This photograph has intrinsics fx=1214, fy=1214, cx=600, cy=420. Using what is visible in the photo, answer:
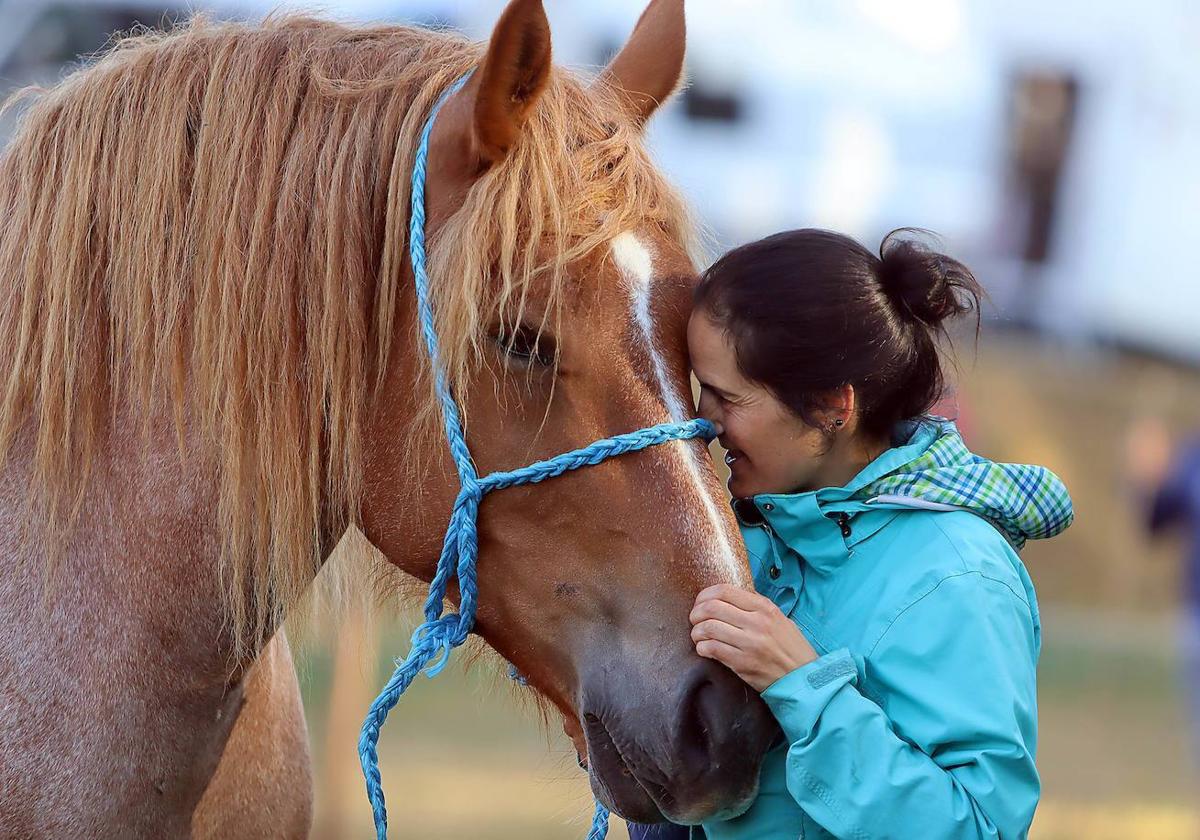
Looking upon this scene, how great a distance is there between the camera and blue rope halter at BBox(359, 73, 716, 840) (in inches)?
65.1

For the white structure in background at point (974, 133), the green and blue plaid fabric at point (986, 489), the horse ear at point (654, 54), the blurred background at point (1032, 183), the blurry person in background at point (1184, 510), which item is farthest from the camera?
the white structure in background at point (974, 133)

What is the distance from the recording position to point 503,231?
5.52ft

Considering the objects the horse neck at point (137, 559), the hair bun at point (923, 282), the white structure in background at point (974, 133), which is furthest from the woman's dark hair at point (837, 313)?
the white structure in background at point (974, 133)

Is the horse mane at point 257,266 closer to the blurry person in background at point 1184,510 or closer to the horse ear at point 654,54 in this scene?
the horse ear at point 654,54

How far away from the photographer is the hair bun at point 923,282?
1.77 meters

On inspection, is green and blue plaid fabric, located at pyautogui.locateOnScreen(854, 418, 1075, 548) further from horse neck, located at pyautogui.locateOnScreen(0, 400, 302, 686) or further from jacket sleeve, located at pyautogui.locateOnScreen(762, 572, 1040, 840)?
horse neck, located at pyautogui.locateOnScreen(0, 400, 302, 686)

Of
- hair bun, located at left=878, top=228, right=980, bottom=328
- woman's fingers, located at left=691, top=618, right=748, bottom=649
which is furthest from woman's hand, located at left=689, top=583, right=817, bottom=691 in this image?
hair bun, located at left=878, top=228, right=980, bottom=328

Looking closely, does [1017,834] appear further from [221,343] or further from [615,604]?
[221,343]

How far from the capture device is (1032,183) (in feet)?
39.1

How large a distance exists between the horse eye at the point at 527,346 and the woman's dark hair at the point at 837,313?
0.24 meters

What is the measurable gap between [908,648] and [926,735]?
0.37 feet

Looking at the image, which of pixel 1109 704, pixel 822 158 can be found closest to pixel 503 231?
pixel 1109 704

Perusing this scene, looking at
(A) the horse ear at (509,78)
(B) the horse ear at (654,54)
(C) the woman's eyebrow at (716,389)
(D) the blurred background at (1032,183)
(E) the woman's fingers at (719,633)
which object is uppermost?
(A) the horse ear at (509,78)

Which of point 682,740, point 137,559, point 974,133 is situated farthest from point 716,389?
point 974,133
